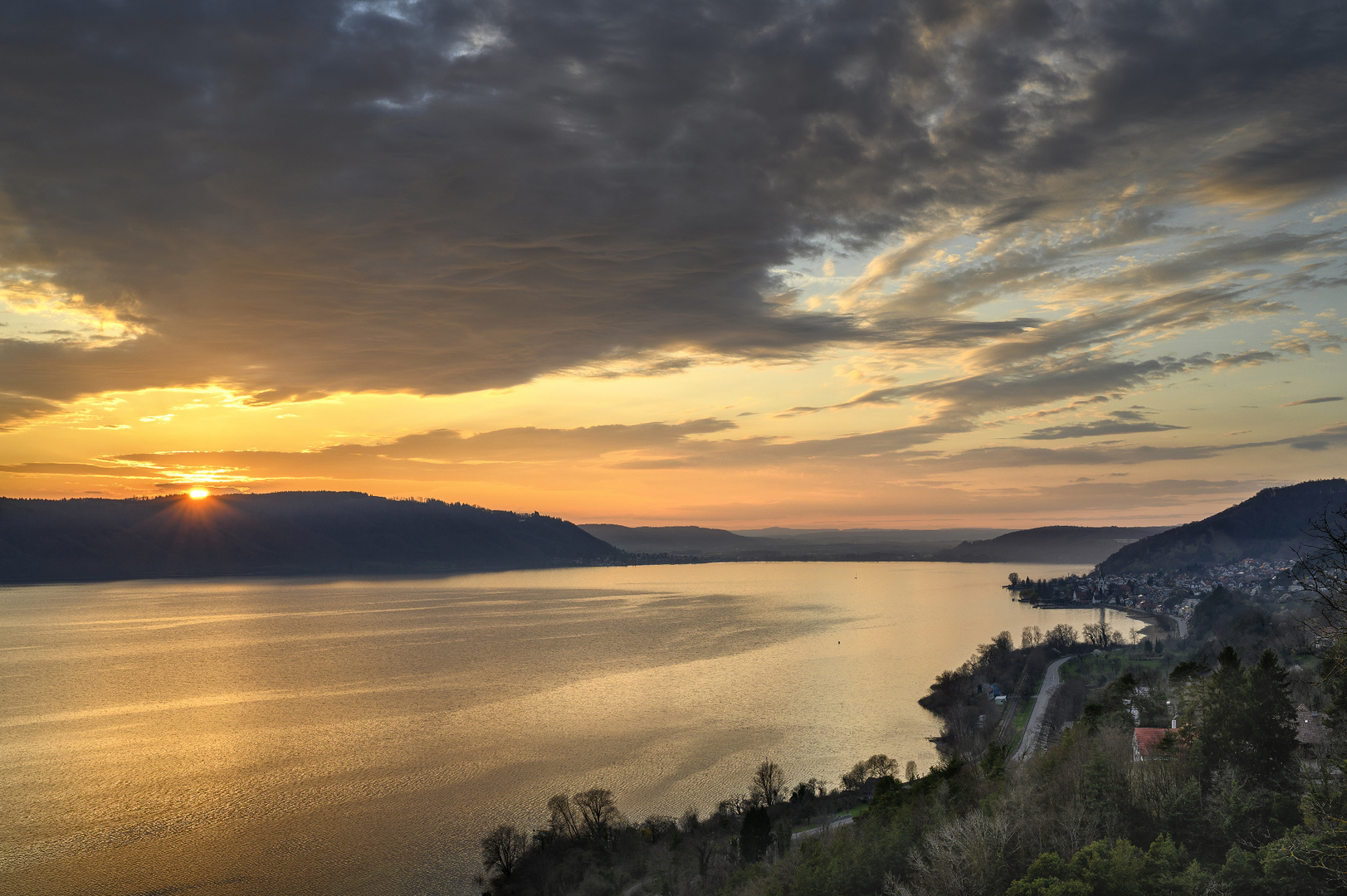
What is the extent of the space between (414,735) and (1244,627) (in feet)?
232

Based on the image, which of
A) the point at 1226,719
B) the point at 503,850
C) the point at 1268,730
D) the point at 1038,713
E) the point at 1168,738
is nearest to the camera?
the point at 1268,730

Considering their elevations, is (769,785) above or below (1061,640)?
above

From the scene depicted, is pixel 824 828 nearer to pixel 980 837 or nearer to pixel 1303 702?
pixel 980 837

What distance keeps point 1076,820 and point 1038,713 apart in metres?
35.2

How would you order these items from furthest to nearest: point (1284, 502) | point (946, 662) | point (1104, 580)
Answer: point (1284, 502)
point (1104, 580)
point (946, 662)

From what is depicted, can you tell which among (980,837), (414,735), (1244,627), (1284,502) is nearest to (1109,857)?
(980,837)

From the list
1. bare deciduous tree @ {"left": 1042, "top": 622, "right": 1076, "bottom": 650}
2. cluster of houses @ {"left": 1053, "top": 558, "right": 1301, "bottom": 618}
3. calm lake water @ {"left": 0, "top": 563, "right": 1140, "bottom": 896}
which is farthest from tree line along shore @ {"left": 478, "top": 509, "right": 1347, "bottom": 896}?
cluster of houses @ {"left": 1053, "top": 558, "right": 1301, "bottom": 618}

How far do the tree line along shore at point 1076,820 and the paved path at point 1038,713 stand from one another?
2.56m

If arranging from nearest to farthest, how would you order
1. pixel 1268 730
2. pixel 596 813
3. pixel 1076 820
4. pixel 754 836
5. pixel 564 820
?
1. pixel 1076 820
2. pixel 1268 730
3. pixel 754 836
4. pixel 596 813
5. pixel 564 820

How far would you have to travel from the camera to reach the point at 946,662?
7269 cm

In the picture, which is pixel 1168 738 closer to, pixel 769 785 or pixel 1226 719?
pixel 1226 719

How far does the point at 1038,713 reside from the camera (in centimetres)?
4816

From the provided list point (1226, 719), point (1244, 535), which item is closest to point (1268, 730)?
point (1226, 719)

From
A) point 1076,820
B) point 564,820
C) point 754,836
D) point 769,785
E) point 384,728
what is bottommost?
point 384,728
